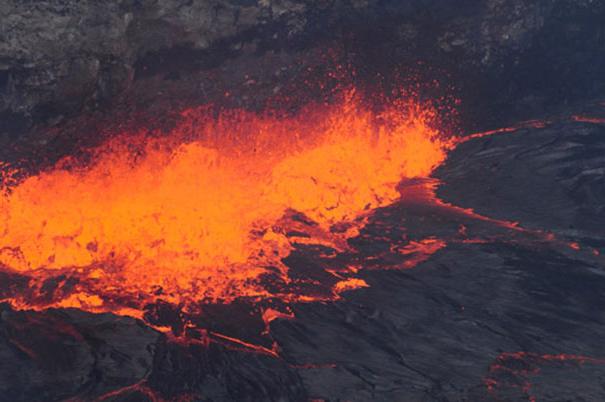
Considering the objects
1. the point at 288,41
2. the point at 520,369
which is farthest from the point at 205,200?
the point at 520,369

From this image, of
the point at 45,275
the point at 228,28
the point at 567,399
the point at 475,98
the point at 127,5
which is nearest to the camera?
the point at 567,399

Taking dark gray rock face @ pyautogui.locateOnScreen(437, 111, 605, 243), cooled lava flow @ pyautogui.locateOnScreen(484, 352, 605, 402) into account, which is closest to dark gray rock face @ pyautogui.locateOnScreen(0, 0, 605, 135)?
dark gray rock face @ pyautogui.locateOnScreen(437, 111, 605, 243)

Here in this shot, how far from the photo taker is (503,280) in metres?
5.63

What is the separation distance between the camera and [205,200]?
635 centimetres

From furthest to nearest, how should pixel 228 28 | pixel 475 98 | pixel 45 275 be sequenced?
pixel 475 98 < pixel 228 28 < pixel 45 275

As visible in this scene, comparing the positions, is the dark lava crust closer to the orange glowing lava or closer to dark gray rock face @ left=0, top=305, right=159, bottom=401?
dark gray rock face @ left=0, top=305, right=159, bottom=401

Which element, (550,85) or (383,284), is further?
(550,85)

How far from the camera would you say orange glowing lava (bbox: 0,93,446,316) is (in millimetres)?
5531

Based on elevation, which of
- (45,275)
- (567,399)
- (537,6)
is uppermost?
(537,6)

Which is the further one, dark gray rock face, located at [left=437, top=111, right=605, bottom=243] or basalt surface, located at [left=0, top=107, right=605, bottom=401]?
dark gray rock face, located at [left=437, top=111, right=605, bottom=243]

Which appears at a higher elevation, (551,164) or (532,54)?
(532,54)

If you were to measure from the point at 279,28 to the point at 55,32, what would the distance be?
242cm

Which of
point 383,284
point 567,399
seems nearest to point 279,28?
point 383,284

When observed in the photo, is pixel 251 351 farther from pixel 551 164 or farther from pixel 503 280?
pixel 551 164
